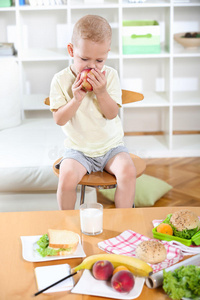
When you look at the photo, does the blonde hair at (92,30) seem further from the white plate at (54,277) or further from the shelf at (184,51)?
the shelf at (184,51)

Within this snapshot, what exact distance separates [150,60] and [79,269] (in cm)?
294

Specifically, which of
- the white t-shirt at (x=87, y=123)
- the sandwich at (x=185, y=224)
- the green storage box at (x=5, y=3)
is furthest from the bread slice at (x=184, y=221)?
the green storage box at (x=5, y=3)

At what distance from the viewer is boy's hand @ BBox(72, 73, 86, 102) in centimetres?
185

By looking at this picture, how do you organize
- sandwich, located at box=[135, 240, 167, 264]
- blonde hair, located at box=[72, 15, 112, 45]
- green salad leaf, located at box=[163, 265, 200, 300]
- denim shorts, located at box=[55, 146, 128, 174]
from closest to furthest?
green salad leaf, located at box=[163, 265, 200, 300], sandwich, located at box=[135, 240, 167, 264], blonde hair, located at box=[72, 15, 112, 45], denim shorts, located at box=[55, 146, 128, 174]

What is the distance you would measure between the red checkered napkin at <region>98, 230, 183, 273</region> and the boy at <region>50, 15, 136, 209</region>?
1.58 feet

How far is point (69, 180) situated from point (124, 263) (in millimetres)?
707

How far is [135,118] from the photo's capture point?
4090 millimetres

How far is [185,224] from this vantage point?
1402mm

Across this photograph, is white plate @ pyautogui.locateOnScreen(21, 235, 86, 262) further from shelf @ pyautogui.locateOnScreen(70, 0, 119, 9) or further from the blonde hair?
shelf @ pyautogui.locateOnScreen(70, 0, 119, 9)

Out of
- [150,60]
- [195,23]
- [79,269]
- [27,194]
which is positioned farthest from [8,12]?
[79,269]

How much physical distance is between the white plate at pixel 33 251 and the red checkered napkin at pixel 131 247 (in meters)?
0.08

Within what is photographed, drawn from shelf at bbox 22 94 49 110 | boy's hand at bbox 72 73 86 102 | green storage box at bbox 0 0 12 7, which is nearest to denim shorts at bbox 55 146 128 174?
boy's hand at bbox 72 73 86 102

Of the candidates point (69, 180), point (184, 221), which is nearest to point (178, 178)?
point (69, 180)

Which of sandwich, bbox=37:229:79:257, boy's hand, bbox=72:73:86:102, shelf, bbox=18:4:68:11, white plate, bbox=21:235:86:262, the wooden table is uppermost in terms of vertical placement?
shelf, bbox=18:4:68:11
